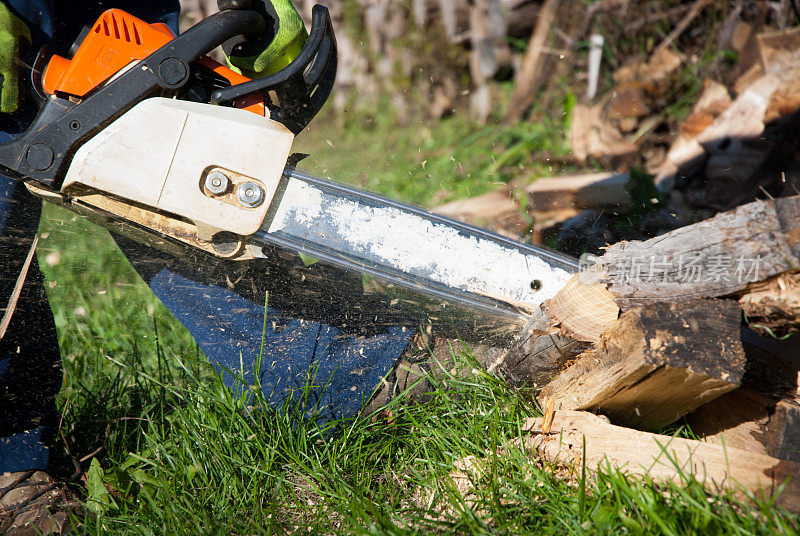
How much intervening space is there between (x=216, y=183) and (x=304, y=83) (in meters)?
0.42

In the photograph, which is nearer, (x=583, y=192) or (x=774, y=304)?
(x=774, y=304)

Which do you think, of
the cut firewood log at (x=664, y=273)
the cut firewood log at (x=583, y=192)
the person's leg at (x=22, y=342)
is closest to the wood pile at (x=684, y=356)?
the cut firewood log at (x=664, y=273)

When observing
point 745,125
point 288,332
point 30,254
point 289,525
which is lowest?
point 289,525

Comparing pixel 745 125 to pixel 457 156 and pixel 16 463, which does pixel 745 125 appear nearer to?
pixel 457 156

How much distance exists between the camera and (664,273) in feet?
4.05

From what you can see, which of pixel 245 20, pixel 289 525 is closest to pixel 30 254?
pixel 245 20

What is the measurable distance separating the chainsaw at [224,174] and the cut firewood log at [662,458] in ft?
1.16

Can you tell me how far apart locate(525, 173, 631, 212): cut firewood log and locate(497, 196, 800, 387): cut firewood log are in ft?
4.39

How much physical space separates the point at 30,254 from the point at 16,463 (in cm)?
67

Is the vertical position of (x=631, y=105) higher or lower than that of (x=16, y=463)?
higher

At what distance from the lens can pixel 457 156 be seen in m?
3.52

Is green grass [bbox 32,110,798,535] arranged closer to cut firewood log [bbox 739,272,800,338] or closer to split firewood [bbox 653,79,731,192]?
cut firewood log [bbox 739,272,800,338]

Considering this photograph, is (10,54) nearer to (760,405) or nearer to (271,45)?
(271,45)

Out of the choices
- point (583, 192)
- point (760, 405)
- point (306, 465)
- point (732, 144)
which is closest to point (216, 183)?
point (306, 465)
